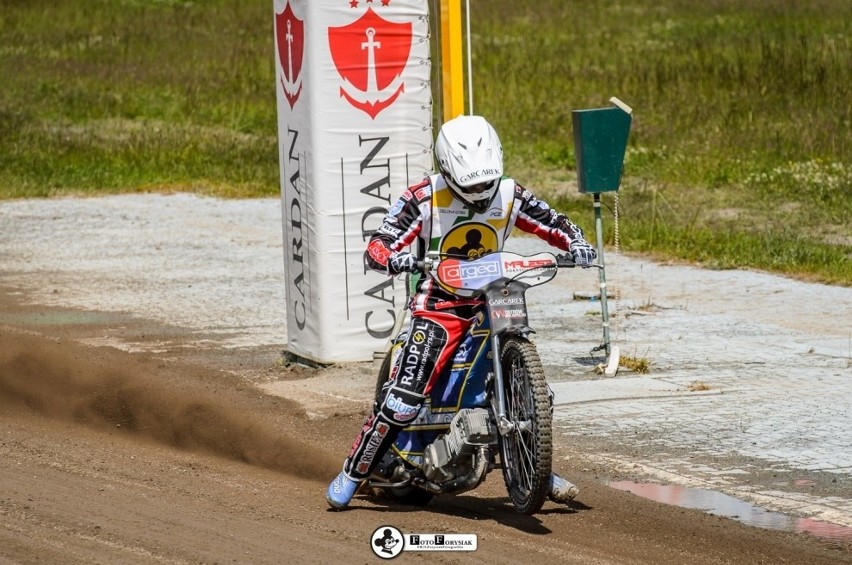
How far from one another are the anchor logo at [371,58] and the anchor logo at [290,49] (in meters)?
0.31

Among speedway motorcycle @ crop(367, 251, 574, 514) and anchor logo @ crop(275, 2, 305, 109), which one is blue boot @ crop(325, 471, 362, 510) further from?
anchor logo @ crop(275, 2, 305, 109)

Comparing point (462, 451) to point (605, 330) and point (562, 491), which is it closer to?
point (562, 491)

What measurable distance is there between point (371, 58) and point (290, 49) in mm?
719

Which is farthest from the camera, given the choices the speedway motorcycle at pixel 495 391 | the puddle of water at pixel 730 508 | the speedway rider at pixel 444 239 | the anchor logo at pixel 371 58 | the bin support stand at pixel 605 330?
the anchor logo at pixel 371 58

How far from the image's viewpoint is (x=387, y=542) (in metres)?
7.01

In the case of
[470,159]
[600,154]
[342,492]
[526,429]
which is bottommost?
[342,492]

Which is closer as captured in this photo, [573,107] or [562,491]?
[562,491]

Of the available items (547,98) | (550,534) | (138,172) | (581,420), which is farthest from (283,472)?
(547,98)

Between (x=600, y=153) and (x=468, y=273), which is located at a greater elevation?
(x=600, y=153)

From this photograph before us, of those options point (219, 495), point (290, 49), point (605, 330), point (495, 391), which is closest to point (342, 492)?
point (219, 495)

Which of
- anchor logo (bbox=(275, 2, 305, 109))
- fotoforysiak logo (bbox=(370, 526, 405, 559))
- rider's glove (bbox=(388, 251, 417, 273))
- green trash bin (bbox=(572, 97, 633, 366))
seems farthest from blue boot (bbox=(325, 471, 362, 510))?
anchor logo (bbox=(275, 2, 305, 109))

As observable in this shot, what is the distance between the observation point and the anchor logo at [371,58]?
38.7 feet

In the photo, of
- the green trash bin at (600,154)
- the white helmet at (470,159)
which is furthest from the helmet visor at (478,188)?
the green trash bin at (600,154)

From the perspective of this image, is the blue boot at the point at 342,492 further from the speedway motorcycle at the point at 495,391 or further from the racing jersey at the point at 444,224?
the racing jersey at the point at 444,224
